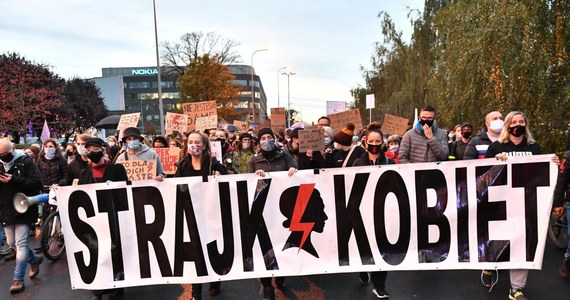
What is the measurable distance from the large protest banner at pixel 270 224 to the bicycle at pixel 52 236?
1.68 m

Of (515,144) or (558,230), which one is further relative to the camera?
(558,230)

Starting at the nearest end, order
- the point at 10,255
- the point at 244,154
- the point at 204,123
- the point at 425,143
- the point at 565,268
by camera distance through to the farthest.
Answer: the point at 565,268
the point at 425,143
the point at 10,255
the point at 244,154
the point at 204,123

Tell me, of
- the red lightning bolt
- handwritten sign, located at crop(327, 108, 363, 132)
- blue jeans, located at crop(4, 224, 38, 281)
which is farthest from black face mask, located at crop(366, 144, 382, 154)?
handwritten sign, located at crop(327, 108, 363, 132)

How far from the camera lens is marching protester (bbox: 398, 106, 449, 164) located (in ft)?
15.9

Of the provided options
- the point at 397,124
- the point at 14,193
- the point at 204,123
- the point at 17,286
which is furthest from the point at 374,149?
the point at 204,123

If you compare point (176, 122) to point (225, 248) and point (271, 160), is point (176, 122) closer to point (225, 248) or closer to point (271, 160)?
point (271, 160)

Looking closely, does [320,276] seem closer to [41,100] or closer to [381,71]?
[381,71]

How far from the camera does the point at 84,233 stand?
4.11 metres

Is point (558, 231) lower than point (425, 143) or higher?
lower

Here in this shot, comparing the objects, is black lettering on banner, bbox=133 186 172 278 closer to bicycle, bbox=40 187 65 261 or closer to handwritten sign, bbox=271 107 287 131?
bicycle, bbox=40 187 65 261

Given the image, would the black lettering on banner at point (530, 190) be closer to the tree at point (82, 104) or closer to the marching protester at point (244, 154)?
the marching protester at point (244, 154)

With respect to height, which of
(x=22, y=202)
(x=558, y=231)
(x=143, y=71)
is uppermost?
(x=143, y=71)

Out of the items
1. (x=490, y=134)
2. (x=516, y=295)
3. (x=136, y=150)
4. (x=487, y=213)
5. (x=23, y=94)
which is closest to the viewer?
(x=516, y=295)

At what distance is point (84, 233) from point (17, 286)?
53.5 inches
